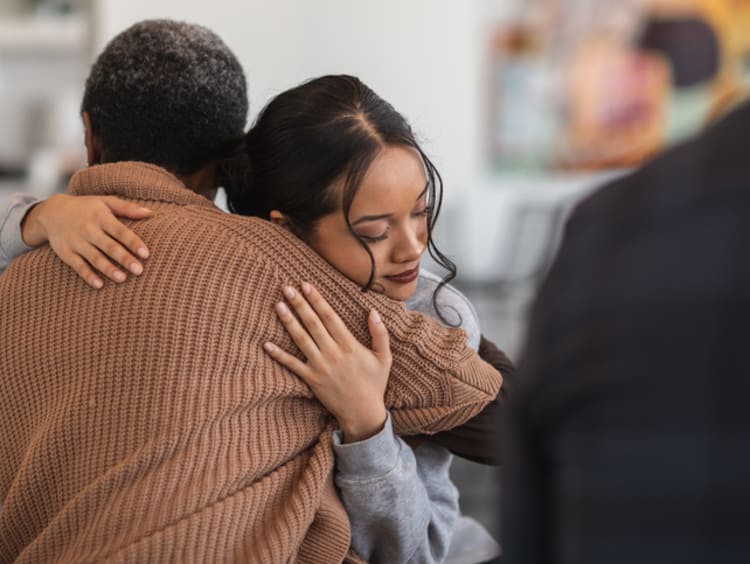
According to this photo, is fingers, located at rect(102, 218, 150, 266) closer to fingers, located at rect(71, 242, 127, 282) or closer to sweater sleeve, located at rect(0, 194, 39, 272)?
fingers, located at rect(71, 242, 127, 282)

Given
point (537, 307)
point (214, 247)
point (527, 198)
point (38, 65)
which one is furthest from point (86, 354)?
point (527, 198)

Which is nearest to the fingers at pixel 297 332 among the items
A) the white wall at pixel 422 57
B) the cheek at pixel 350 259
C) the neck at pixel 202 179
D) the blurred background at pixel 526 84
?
the cheek at pixel 350 259

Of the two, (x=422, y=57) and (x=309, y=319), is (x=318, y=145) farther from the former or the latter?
(x=422, y=57)

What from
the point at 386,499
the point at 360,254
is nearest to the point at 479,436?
the point at 386,499

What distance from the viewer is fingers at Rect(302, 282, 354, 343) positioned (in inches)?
40.2

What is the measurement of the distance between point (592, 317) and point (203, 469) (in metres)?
0.62

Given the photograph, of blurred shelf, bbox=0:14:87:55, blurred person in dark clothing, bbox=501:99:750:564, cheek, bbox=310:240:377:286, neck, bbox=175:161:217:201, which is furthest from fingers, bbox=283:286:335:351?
blurred shelf, bbox=0:14:87:55

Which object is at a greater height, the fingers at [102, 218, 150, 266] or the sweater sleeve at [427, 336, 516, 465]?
the fingers at [102, 218, 150, 266]

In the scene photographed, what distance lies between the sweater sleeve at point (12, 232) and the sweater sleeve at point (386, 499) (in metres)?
0.45

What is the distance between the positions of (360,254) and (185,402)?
0.89ft

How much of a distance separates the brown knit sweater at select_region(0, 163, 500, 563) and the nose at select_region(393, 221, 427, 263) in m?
0.08

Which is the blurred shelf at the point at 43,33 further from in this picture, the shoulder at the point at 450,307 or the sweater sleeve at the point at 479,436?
the sweater sleeve at the point at 479,436

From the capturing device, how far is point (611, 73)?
5.79m

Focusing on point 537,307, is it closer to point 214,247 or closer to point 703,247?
point 703,247
